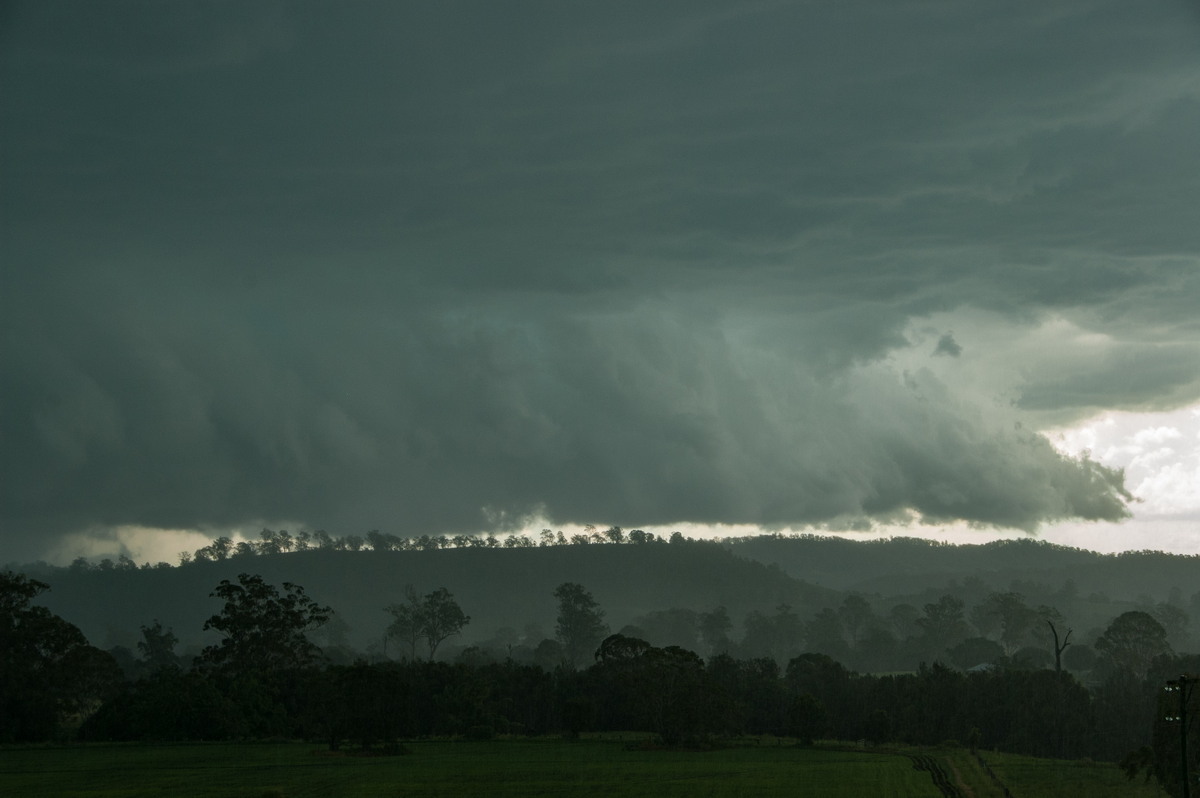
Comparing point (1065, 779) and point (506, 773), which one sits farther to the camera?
point (1065, 779)

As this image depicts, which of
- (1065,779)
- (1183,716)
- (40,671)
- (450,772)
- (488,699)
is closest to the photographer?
(1183,716)

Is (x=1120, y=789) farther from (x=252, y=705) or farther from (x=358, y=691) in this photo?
(x=252, y=705)

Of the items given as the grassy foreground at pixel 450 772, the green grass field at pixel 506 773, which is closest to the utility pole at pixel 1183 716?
the green grass field at pixel 506 773

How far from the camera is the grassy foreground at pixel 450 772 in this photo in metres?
85.5

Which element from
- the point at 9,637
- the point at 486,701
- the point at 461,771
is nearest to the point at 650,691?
the point at 486,701

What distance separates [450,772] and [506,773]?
482 centimetres

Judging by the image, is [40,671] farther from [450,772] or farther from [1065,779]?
[1065,779]

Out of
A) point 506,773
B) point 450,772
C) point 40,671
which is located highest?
point 40,671

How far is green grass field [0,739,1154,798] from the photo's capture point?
282 ft

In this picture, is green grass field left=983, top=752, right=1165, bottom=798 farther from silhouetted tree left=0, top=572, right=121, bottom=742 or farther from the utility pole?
silhouetted tree left=0, top=572, right=121, bottom=742

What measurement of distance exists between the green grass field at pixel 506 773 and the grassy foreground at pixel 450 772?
0.11 m

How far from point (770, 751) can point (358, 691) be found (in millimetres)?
46680

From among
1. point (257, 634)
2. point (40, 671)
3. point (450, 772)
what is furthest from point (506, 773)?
point (257, 634)

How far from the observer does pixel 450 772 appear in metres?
97.4
